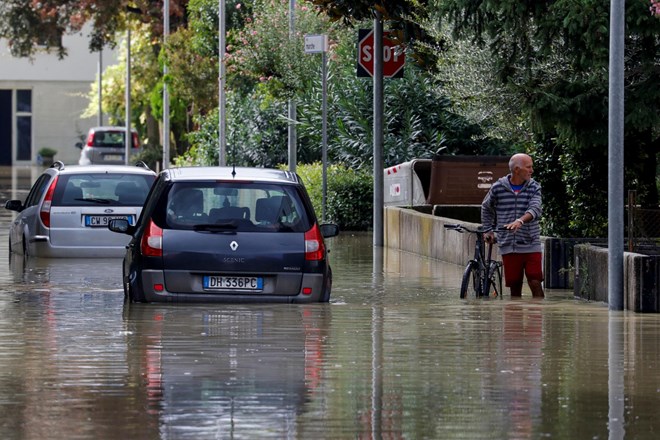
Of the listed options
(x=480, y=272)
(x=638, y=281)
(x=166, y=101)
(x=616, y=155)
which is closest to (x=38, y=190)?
(x=480, y=272)

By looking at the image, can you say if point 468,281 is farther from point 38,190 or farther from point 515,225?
point 38,190

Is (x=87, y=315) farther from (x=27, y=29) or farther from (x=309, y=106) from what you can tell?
(x=27, y=29)

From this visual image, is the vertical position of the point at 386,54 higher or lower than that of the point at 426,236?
higher

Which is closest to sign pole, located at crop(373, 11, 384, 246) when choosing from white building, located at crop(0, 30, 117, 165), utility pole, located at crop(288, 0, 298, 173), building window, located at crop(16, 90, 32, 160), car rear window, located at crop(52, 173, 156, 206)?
car rear window, located at crop(52, 173, 156, 206)

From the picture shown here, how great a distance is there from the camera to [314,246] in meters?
16.1

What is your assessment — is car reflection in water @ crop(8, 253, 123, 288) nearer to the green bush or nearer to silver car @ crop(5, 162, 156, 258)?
silver car @ crop(5, 162, 156, 258)

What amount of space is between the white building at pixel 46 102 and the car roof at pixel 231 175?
255 feet

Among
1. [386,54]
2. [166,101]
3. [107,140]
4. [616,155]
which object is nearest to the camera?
[616,155]

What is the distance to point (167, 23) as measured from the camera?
54.6m

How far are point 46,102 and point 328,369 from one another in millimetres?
84002

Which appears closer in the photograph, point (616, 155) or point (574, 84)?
point (616, 155)

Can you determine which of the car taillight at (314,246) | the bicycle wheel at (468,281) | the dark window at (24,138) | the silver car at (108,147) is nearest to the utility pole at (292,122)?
the bicycle wheel at (468,281)

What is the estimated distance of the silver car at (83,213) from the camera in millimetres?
22562

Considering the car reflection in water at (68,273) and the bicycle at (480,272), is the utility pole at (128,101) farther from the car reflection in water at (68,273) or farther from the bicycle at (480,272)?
the bicycle at (480,272)
